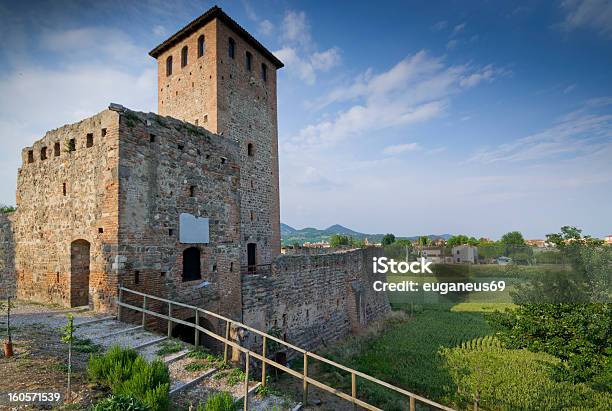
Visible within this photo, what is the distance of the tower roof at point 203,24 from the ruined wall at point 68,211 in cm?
1078

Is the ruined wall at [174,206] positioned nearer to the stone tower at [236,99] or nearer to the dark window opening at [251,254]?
the stone tower at [236,99]

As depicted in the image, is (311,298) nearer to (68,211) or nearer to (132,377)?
(68,211)

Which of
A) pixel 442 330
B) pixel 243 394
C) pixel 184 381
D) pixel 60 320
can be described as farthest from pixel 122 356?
pixel 442 330

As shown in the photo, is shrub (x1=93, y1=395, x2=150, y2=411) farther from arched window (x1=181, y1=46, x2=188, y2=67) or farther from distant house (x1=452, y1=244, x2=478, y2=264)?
distant house (x1=452, y1=244, x2=478, y2=264)

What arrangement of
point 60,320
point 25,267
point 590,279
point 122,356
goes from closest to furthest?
point 122,356 → point 60,320 → point 25,267 → point 590,279

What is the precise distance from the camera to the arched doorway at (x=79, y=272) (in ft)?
32.4

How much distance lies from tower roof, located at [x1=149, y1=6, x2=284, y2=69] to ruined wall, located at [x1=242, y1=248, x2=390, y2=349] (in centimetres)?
1357

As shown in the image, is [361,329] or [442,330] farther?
[442,330]

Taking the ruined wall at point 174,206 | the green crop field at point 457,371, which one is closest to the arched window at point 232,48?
the ruined wall at point 174,206

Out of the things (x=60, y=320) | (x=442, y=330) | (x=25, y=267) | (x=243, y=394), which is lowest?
(x=442, y=330)

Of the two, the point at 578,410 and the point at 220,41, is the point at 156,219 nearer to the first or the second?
the point at 220,41

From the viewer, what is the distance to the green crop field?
35.7 feet

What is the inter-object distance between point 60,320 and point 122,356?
4.17 metres

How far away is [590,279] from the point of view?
44.9 feet
